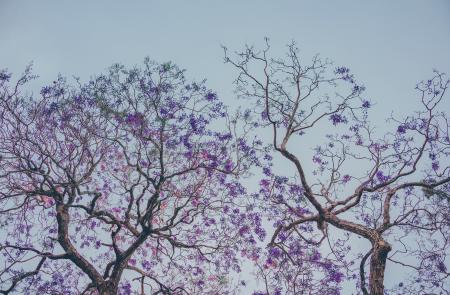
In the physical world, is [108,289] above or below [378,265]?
above

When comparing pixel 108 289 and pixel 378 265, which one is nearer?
pixel 378 265

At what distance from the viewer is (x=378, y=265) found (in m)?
7.48

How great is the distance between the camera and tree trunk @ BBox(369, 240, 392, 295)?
24.1 ft

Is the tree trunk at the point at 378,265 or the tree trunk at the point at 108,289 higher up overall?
the tree trunk at the point at 108,289

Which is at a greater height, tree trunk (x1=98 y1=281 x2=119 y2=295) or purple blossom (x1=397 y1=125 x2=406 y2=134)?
purple blossom (x1=397 y1=125 x2=406 y2=134)

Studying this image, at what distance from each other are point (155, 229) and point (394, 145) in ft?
23.5

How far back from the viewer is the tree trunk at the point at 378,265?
7.34 metres

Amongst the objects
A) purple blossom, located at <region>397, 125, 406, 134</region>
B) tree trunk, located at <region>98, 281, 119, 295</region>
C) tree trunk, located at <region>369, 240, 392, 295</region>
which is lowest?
tree trunk, located at <region>369, 240, 392, 295</region>

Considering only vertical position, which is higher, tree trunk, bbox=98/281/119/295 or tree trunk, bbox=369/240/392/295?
tree trunk, bbox=98/281/119/295

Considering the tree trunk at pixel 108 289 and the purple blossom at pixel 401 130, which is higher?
the purple blossom at pixel 401 130

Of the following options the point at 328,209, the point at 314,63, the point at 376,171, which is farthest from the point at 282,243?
the point at 314,63

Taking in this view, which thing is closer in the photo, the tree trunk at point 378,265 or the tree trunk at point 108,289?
the tree trunk at point 378,265

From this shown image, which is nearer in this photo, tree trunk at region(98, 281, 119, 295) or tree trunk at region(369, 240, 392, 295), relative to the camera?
tree trunk at region(369, 240, 392, 295)

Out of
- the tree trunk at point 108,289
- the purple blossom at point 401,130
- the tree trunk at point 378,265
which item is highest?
the purple blossom at point 401,130
